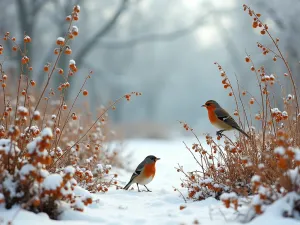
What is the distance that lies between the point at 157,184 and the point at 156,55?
5071cm

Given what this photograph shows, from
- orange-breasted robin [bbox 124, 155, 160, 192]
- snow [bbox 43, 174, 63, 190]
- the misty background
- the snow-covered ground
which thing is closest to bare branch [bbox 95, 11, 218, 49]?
the misty background

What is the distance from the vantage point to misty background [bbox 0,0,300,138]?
19.6m

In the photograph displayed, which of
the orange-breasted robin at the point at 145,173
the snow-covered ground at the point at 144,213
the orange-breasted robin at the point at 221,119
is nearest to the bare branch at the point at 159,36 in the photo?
the orange-breasted robin at the point at 145,173

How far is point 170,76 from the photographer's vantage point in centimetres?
5638

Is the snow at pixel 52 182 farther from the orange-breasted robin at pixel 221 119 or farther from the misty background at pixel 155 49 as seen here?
the misty background at pixel 155 49

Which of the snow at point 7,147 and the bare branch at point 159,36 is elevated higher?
the bare branch at point 159,36

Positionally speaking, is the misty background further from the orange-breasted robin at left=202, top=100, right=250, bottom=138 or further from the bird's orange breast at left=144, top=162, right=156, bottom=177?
the bird's orange breast at left=144, top=162, right=156, bottom=177

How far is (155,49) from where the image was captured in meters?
58.1

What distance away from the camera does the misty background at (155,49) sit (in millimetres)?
19623

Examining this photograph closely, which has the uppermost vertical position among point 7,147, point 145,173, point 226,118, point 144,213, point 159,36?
point 159,36

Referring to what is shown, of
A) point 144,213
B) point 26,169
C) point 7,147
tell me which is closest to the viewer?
point 26,169

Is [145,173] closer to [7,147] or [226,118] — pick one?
[226,118]

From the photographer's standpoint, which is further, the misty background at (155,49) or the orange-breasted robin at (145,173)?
the misty background at (155,49)

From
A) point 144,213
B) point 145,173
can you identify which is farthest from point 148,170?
point 144,213
